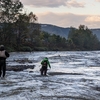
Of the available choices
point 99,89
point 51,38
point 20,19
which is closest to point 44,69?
point 99,89

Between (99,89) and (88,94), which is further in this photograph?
(99,89)

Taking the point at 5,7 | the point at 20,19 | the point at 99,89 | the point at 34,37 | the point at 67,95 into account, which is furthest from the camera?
the point at 34,37

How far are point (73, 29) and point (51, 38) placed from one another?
4104 centimetres

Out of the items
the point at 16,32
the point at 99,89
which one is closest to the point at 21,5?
the point at 16,32

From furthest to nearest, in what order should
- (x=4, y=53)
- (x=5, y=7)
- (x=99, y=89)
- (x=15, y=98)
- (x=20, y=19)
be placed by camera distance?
(x=20, y=19) → (x=5, y=7) → (x=4, y=53) → (x=99, y=89) → (x=15, y=98)

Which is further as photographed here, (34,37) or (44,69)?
(34,37)

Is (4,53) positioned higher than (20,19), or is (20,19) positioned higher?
(20,19)

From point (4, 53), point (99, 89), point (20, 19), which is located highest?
point (20, 19)

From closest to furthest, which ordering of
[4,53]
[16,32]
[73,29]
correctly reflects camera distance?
[4,53] < [16,32] < [73,29]

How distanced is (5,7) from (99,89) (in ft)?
236

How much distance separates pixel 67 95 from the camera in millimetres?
12273

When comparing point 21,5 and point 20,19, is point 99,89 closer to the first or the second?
point 21,5

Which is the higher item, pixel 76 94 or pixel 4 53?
pixel 4 53

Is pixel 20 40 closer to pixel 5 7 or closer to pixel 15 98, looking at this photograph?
pixel 5 7
